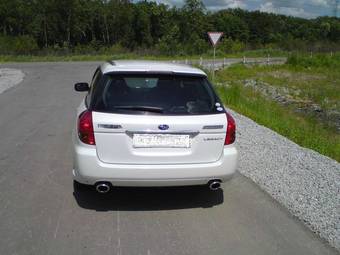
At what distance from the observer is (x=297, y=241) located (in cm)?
438

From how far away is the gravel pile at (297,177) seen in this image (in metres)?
4.94

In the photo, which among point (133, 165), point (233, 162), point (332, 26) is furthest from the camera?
point (332, 26)

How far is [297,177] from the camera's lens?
6.42m

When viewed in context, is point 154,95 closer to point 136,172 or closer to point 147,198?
point 136,172

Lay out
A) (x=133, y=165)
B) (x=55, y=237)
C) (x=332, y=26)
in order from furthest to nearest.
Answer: (x=332, y=26)
(x=133, y=165)
(x=55, y=237)

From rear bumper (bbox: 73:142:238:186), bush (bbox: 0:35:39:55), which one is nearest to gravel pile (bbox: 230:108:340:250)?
rear bumper (bbox: 73:142:238:186)

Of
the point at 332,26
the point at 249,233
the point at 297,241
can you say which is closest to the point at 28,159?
the point at 249,233

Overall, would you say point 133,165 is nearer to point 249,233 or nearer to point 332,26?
point 249,233

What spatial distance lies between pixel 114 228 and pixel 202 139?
4.40 feet

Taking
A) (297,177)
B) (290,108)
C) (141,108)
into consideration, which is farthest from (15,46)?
(141,108)

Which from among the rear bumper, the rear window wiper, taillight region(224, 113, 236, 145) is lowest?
the rear bumper

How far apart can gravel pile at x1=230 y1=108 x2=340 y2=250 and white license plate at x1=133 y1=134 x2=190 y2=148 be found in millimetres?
1610

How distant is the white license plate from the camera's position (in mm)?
4652

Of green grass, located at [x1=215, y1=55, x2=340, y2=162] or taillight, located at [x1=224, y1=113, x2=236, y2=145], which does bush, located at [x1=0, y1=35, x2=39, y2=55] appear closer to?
green grass, located at [x1=215, y1=55, x2=340, y2=162]
